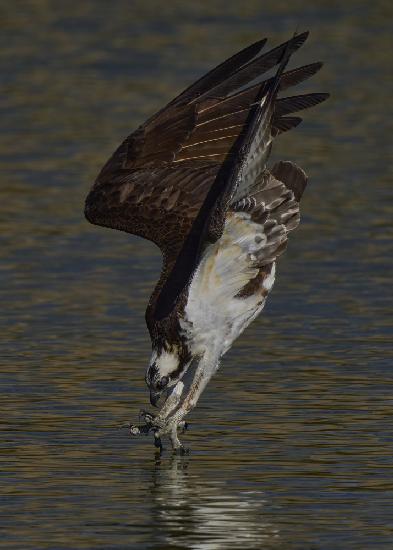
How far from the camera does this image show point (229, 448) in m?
9.80

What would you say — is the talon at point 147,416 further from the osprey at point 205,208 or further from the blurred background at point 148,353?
the blurred background at point 148,353

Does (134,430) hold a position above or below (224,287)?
below

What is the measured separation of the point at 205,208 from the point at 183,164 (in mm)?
746

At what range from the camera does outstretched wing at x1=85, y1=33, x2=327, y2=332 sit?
10547mm

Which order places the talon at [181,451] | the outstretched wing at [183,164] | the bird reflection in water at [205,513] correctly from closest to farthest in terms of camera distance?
the bird reflection in water at [205,513], the talon at [181,451], the outstretched wing at [183,164]

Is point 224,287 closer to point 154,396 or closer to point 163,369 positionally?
point 163,369

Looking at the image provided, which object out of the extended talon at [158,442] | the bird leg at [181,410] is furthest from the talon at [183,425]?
the extended talon at [158,442]

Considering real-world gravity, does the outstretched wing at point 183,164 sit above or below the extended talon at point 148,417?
above

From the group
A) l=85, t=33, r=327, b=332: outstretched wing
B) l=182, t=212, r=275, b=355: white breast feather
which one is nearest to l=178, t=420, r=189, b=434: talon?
l=182, t=212, r=275, b=355: white breast feather

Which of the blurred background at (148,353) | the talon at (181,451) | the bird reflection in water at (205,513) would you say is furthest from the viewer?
the talon at (181,451)

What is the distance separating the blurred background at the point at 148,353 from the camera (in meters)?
8.63

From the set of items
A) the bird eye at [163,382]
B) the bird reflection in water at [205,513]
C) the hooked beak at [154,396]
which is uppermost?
the bird eye at [163,382]

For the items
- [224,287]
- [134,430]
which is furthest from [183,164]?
[134,430]

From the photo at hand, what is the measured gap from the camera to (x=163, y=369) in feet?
33.2
